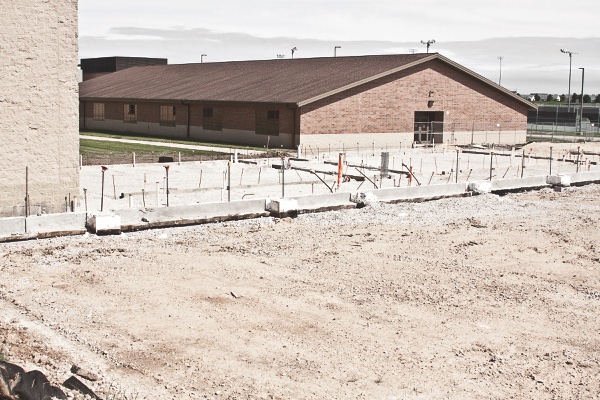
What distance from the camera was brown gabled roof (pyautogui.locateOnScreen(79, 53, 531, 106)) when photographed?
Answer: 4734 cm

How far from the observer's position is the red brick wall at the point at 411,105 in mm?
46188

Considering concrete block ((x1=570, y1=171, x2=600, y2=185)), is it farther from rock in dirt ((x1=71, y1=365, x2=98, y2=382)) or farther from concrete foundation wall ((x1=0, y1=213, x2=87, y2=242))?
rock in dirt ((x1=71, y1=365, x2=98, y2=382))

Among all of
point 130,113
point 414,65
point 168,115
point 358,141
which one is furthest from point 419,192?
point 130,113

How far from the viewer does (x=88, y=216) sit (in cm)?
1852

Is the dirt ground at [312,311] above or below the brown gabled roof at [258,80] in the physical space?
below

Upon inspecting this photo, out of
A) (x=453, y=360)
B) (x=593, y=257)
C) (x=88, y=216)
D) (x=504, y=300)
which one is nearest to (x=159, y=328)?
(x=453, y=360)

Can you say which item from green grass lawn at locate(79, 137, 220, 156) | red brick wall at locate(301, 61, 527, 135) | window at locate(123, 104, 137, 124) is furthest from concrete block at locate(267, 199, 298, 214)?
window at locate(123, 104, 137, 124)

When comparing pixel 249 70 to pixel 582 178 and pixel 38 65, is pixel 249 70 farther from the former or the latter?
pixel 38 65

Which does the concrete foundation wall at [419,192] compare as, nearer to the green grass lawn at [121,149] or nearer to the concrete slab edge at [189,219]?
the concrete slab edge at [189,219]

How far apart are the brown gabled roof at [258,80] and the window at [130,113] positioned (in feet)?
2.73

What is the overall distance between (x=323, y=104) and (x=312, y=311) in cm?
3342

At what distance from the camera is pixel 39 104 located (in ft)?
63.2

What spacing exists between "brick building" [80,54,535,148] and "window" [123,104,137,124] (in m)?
0.07

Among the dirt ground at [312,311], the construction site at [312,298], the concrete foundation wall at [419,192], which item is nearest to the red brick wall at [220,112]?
the concrete foundation wall at [419,192]
